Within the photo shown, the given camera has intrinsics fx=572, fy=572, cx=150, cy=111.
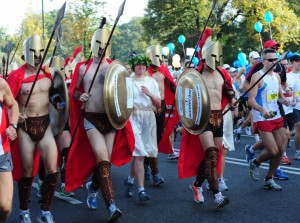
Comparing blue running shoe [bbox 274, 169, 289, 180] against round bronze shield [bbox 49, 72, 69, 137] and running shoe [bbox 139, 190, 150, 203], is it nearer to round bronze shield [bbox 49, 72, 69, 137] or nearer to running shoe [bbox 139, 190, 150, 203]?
running shoe [bbox 139, 190, 150, 203]

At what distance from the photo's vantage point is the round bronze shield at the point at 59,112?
6.11 m

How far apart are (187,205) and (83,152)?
1376 millimetres

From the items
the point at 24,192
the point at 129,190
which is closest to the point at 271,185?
the point at 129,190

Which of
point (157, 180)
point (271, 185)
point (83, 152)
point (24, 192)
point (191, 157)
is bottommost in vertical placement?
point (157, 180)

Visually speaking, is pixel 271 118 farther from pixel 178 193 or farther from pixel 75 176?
pixel 75 176

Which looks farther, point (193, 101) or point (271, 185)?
point (271, 185)

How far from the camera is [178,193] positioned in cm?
755

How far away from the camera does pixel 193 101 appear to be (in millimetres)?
6602

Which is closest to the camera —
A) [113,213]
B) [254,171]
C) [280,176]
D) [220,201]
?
[113,213]

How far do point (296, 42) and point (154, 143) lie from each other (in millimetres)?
28745

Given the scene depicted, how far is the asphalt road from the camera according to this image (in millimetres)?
6066

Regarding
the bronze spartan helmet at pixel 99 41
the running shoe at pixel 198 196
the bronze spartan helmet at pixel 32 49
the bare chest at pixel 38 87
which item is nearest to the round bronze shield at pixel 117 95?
the bronze spartan helmet at pixel 99 41

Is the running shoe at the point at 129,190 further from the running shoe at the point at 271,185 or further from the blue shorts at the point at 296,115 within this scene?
the blue shorts at the point at 296,115

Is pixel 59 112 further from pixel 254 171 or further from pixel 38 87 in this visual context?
pixel 254 171
